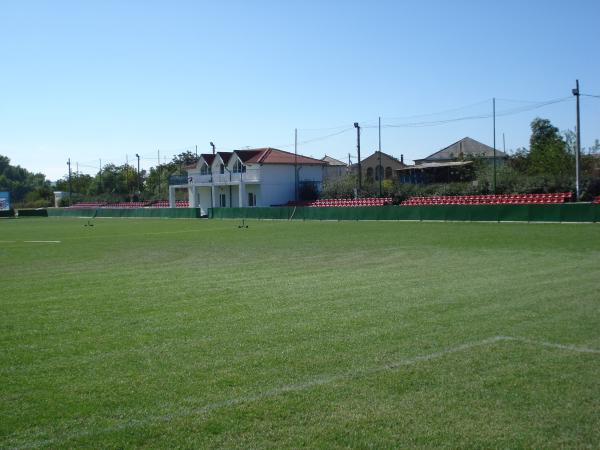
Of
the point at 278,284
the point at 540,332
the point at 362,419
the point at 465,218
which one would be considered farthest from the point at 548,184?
the point at 362,419

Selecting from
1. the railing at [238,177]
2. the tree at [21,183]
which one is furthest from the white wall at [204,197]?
the tree at [21,183]

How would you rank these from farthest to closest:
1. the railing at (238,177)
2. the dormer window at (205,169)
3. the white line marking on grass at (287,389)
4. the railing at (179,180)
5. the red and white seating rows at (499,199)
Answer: the railing at (179,180) → the dormer window at (205,169) → the railing at (238,177) → the red and white seating rows at (499,199) → the white line marking on grass at (287,389)

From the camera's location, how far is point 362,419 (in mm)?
5660

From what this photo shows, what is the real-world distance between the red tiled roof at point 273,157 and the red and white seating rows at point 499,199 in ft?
70.0

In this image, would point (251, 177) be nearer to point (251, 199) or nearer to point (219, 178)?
point (251, 199)

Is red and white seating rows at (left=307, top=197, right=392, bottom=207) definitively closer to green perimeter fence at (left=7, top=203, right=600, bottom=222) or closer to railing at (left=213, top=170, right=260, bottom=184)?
railing at (left=213, top=170, right=260, bottom=184)

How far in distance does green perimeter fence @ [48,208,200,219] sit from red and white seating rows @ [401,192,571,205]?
24.7 meters

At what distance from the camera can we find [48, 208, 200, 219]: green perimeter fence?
234ft

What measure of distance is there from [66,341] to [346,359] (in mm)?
4028

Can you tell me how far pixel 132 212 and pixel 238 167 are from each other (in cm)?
1465

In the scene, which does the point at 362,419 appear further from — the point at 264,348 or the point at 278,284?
the point at 278,284

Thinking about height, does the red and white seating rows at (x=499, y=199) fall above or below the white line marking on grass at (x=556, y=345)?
above

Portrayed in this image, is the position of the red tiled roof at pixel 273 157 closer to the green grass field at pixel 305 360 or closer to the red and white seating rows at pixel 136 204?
the red and white seating rows at pixel 136 204

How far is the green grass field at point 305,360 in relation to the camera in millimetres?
5457
